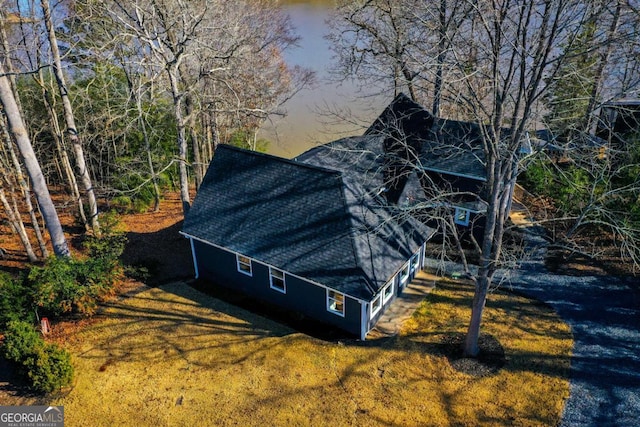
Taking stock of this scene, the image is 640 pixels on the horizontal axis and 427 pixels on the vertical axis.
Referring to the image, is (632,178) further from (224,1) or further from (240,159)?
(224,1)

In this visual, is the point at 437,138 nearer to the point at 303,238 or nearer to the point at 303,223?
the point at 303,223

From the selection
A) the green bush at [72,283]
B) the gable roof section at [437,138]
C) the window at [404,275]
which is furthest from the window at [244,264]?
the gable roof section at [437,138]

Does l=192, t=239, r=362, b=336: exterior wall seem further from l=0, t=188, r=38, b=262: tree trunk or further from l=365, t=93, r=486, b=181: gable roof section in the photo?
l=365, t=93, r=486, b=181: gable roof section

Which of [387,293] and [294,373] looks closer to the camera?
[294,373]

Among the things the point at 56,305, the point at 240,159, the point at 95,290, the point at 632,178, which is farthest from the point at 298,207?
the point at 632,178

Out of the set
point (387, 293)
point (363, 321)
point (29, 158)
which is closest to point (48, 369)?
point (29, 158)

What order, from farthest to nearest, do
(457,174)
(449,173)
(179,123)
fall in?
1. (449,173)
2. (457,174)
3. (179,123)

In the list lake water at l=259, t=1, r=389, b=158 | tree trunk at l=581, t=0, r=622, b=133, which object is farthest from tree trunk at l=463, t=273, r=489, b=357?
lake water at l=259, t=1, r=389, b=158
